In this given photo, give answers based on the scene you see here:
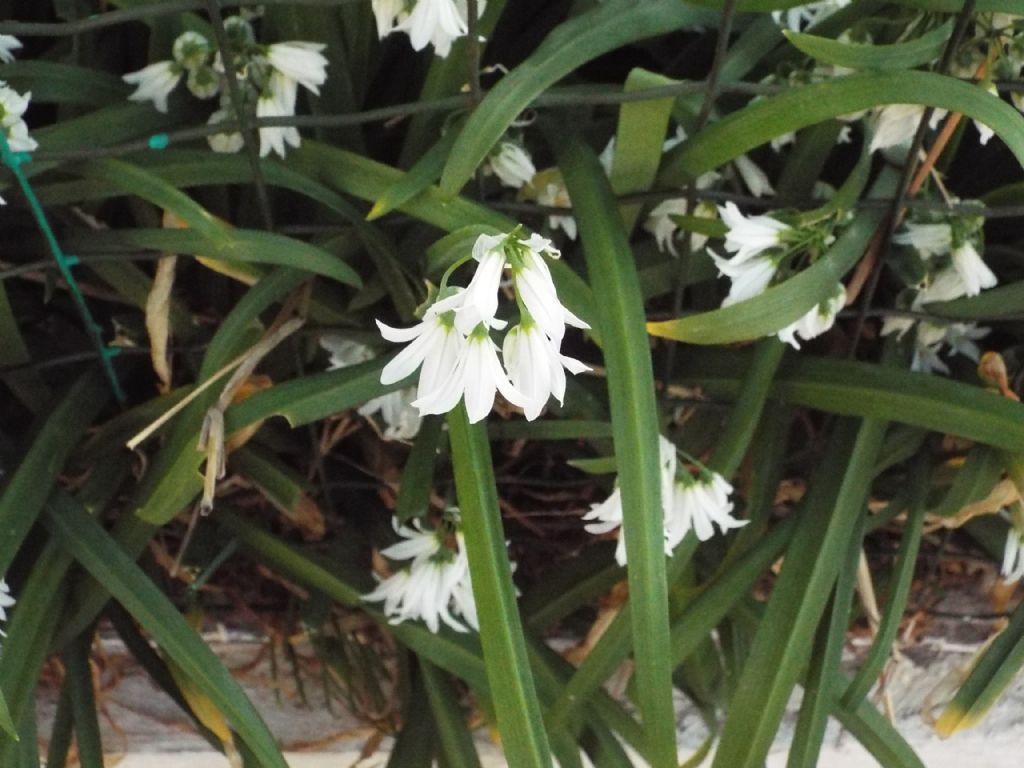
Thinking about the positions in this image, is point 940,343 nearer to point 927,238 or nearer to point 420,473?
point 927,238

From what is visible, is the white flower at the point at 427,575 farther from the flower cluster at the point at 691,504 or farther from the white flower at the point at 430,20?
the white flower at the point at 430,20

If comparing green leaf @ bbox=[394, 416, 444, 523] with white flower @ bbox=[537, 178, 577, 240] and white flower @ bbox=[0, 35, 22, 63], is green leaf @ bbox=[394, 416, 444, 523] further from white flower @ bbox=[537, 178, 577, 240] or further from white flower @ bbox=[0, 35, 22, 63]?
white flower @ bbox=[0, 35, 22, 63]

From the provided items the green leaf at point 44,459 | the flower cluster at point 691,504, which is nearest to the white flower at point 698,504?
the flower cluster at point 691,504

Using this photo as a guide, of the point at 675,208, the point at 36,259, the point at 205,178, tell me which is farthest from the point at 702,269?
the point at 36,259

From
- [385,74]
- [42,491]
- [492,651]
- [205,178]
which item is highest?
[385,74]

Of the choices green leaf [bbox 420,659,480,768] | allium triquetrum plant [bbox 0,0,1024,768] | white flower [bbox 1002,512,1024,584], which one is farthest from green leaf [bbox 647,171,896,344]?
green leaf [bbox 420,659,480,768]

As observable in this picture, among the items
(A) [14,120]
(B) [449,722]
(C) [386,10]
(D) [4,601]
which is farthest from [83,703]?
(C) [386,10]

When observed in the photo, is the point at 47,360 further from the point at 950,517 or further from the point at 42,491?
the point at 950,517
